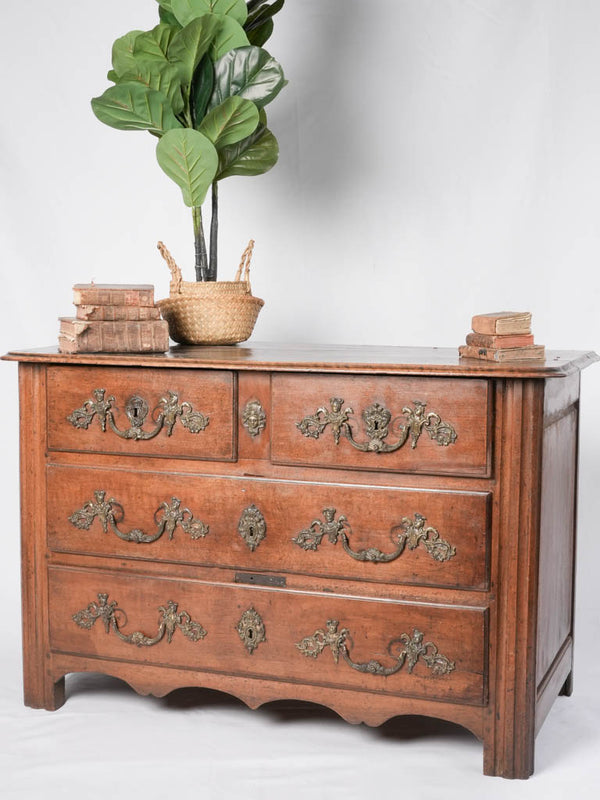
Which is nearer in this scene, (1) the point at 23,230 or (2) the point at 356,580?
(2) the point at 356,580

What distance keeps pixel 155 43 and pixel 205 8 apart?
0.56 ft

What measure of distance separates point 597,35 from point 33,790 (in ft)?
8.99

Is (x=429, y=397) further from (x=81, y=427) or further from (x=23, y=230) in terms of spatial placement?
(x=23, y=230)

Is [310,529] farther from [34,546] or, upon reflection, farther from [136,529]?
[34,546]

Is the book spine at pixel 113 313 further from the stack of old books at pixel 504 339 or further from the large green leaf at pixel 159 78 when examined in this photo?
the stack of old books at pixel 504 339

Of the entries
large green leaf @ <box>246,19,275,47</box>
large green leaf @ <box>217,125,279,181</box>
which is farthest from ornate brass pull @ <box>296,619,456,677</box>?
large green leaf @ <box>246,19,275,47</box>

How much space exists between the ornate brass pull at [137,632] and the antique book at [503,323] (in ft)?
3.43

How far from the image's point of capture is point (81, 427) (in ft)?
10.2

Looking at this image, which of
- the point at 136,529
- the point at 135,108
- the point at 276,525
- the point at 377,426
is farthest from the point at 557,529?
the point at 135,108

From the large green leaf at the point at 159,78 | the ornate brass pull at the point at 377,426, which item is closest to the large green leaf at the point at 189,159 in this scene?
the large green leaf at the point at 159,78

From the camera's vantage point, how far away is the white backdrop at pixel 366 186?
3.76m

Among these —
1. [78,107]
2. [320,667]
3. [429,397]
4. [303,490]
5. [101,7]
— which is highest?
[101,7]

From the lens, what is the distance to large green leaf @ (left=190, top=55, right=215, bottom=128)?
10.9 feet

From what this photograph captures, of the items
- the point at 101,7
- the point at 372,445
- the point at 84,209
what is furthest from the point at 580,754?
the point at 101,7
